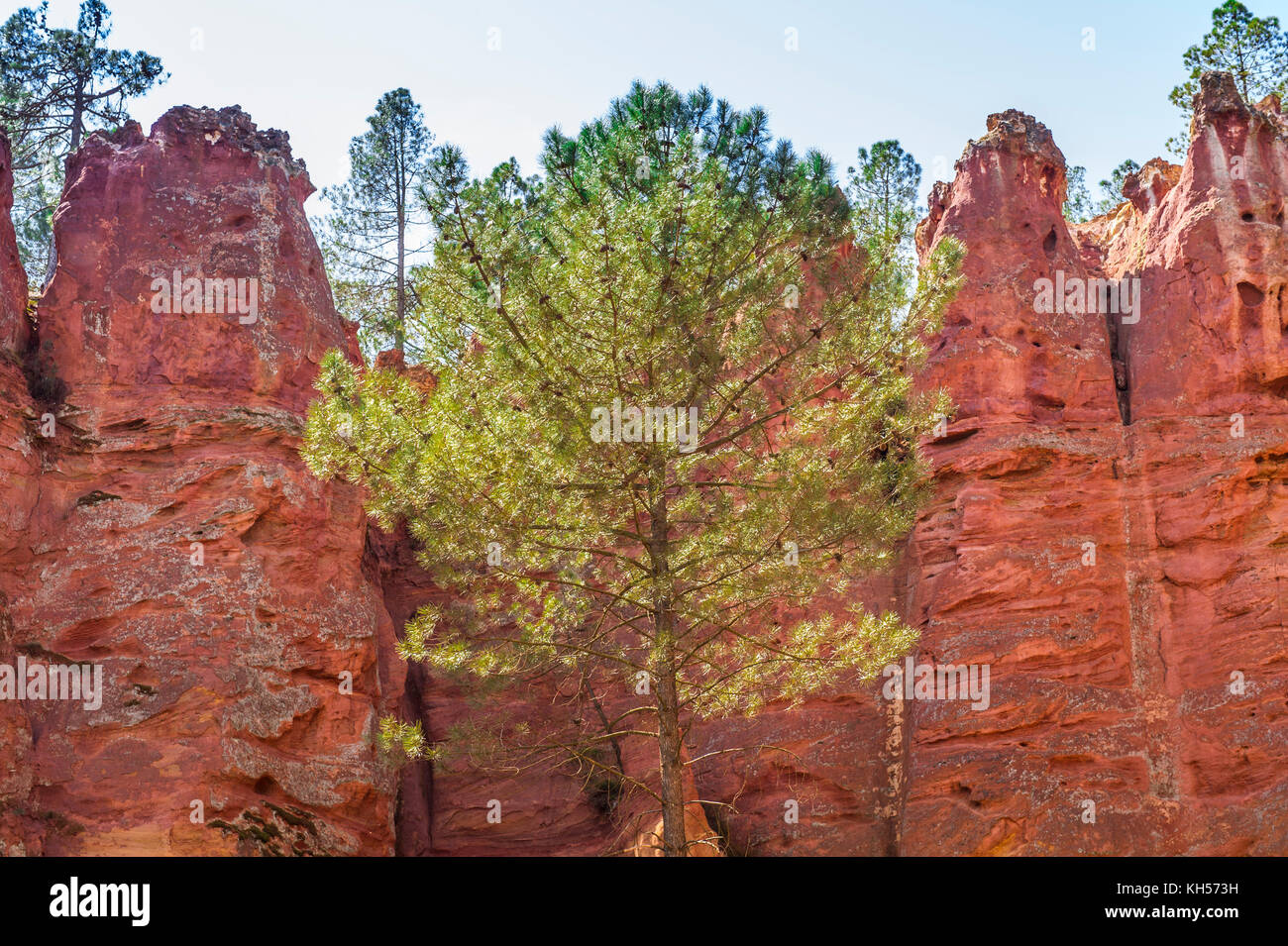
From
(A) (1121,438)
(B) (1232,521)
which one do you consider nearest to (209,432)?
(A) (1121,438)

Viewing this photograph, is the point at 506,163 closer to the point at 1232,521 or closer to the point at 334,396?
the point at 334,396

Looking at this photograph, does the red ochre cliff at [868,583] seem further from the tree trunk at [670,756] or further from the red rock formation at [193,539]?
the tree trunk at [670,756]

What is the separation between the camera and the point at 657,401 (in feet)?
45.7

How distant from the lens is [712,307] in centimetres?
1456

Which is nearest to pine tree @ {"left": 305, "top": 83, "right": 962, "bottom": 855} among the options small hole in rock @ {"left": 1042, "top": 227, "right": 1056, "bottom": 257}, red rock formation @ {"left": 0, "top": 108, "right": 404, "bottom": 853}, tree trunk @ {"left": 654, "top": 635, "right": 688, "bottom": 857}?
tree trunk @ {"left": 654, "top": 635, "right": 688, "bottom": 857}

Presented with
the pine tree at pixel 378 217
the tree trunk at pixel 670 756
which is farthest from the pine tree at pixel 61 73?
the tree trunk at pixel 670 756

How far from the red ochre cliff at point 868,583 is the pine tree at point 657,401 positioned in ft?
10.7

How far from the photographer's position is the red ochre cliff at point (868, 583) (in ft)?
53.0

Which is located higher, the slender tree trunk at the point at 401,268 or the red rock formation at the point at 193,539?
the slender tree trunk at the point at 401,268

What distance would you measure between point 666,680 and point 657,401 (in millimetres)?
3149

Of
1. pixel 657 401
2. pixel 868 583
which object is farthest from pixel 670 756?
pixel 868 583

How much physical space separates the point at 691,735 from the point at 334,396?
342 inches

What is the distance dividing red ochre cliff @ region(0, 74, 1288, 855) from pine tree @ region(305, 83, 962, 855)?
3.26 metres

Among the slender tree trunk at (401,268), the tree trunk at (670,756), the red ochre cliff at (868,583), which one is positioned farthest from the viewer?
the slender tree trunk at (401,268)
